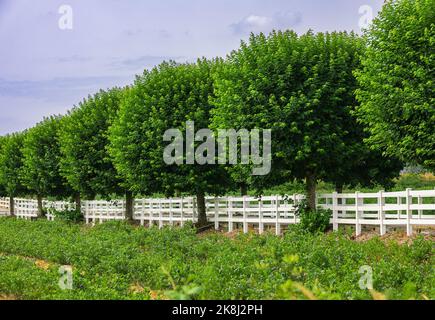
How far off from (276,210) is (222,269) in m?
12.6

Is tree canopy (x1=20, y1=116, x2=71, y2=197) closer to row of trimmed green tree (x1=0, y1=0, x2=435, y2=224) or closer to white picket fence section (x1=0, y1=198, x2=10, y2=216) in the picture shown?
row of trimmed green tree (x1=0, y1=0, x2=435, y2=224)

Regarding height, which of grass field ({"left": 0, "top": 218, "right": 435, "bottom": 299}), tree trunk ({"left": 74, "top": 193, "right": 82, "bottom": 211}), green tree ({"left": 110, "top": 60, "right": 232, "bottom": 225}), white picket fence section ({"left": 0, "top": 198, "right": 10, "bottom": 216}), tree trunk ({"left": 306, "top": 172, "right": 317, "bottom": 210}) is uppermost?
green tree ({"left": 110, "top": 60, "right": 232, "bottom": 225})

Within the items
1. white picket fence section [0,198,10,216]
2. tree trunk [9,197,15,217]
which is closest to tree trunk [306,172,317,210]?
tree trunk [9,197,15,217]

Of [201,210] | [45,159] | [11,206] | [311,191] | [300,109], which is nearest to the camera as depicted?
[300,109]

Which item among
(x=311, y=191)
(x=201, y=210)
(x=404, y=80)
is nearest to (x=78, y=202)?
(x=201, y=210)

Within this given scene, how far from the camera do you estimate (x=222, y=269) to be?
1361 centimetres

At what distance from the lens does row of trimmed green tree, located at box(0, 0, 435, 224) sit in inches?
778

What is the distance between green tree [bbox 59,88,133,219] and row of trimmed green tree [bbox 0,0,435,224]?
0.13 m

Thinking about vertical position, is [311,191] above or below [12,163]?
below

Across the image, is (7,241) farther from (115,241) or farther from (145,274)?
(145,274)

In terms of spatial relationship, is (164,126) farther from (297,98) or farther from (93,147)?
(93,147)

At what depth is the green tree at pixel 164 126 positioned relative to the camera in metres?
29.1

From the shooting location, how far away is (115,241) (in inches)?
932
